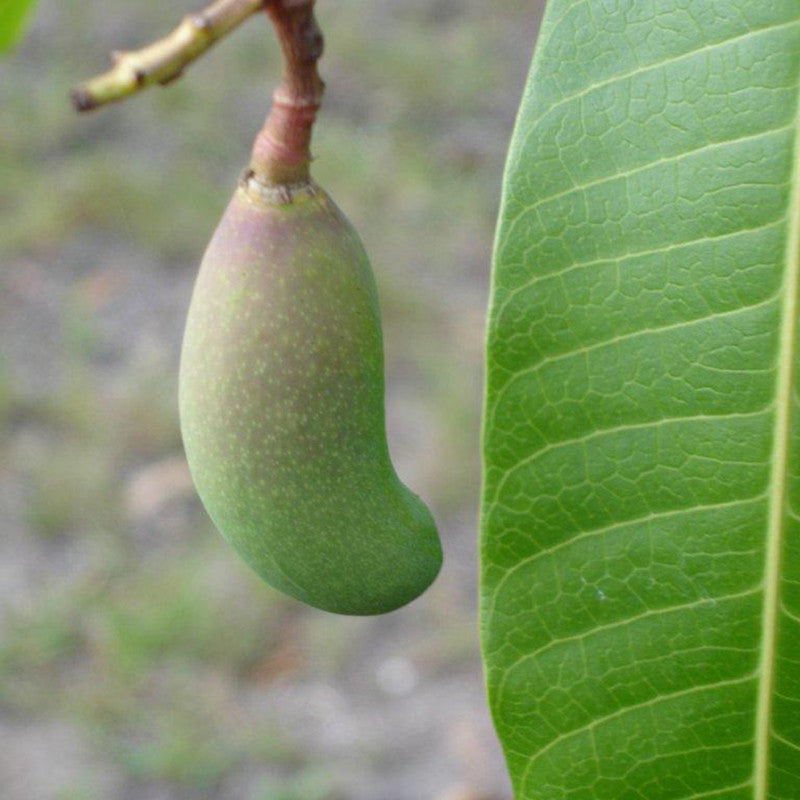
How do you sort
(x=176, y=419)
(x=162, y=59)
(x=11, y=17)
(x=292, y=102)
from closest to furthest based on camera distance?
1. (x=162, y=59)
2. (x=292, y=102)
3. (x=11, y=17)
4. (x=176, y=419)

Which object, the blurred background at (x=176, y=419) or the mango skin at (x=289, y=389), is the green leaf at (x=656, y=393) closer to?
Answer: the mango skin at (x=289, y=389)

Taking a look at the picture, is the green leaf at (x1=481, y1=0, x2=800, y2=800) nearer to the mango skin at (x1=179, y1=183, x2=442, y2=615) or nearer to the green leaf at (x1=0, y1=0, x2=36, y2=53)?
the mango skin at (x1=179, y1=183, x2=442, y2=615)

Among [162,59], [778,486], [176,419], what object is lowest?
[778,486]

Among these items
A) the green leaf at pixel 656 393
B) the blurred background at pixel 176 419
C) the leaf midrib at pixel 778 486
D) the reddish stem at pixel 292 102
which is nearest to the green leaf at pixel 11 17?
the reddish stem at pixel 292 102

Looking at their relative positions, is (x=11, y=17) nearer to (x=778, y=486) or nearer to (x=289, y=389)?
(x=289, y=389)

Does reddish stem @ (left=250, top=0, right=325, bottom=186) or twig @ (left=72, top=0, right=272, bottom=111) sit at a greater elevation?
reddish stem @ (left=250, top=0, right=325, bottom=186)

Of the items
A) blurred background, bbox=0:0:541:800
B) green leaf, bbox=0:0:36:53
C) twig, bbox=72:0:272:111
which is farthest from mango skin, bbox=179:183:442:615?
blurred background, bbox=0:0:541:800

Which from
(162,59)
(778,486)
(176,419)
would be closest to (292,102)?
(162,59)
